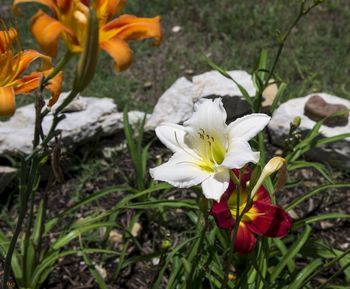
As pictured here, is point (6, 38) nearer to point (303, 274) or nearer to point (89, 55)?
point (89, 55)

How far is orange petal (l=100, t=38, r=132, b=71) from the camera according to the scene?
3.52ft

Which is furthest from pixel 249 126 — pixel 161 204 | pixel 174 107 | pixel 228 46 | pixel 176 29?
pixel 176 29

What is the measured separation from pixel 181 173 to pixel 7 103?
17.4 inches

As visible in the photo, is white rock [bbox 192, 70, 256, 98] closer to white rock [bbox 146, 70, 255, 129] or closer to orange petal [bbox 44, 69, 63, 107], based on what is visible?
white rock [bbox 146, 70, 255, 129]

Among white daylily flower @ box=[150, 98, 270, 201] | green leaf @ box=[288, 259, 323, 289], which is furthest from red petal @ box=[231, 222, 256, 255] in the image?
green leaf @ box=[288, 259, 323, 289]

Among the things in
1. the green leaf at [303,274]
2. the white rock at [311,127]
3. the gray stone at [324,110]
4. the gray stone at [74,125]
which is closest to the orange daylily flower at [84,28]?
the green leaf at [303,274]

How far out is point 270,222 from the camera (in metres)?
1.60

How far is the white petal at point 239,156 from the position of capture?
1.27 m

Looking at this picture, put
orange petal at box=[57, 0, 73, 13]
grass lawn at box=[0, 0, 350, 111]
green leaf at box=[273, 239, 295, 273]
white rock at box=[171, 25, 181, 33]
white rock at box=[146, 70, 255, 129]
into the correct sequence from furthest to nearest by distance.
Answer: white rock at box=[171, 25, 181, 33] → grass lawn at box=[0, 0, 350, 111] → white rock at box=[146, 70, 255, 129] → green leaf at box=[273, 239, 295, 273] → orange petal at box=[57, 0, 73, 13]

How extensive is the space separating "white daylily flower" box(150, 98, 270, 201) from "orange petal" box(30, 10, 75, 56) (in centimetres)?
46

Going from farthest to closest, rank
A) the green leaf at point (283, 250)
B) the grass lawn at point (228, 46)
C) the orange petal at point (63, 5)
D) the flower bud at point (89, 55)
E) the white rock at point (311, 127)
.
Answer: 1. the grass lawn at point (228, 46)
2. the white rock at point (311, 127)
3. the green leaf at point (283, 250)
4. the orange petal at point (63, 5)
5. the flower bud at point (89, 55)

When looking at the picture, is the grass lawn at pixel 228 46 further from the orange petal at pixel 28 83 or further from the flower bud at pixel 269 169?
the flower bud at pixel 269 169

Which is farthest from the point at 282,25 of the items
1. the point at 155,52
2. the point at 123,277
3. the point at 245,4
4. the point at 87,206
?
the point at 123,277

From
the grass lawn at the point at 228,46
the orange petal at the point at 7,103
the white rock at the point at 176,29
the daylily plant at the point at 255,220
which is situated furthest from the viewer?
the white rock at the point at 176,29
